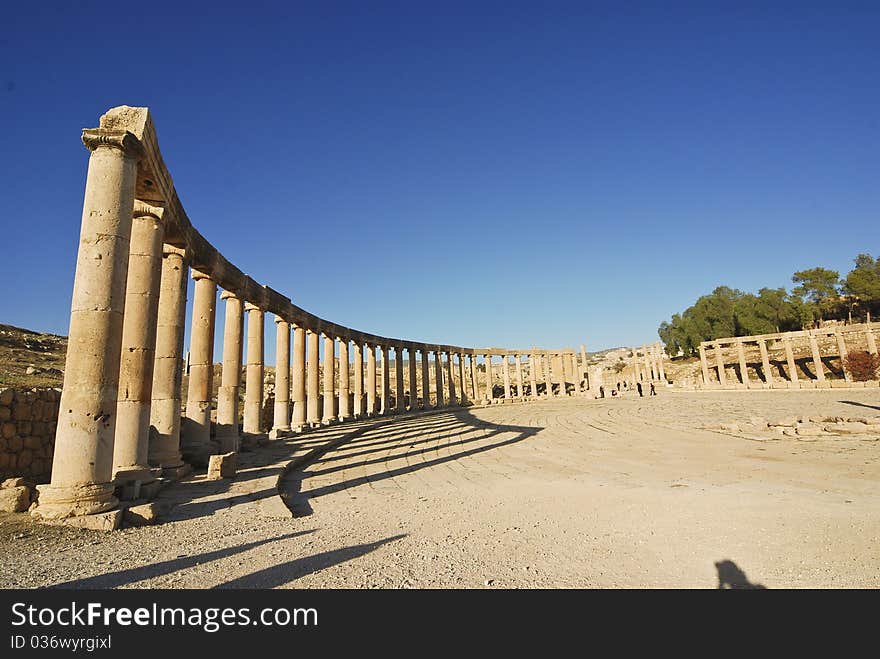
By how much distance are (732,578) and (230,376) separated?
1510 cm

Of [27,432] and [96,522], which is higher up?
[27,432]

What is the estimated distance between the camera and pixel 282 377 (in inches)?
835

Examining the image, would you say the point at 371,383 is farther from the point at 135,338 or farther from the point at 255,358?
the point at 135,338

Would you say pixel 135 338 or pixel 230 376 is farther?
pixel 230 376

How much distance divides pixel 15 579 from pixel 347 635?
12.0 feet

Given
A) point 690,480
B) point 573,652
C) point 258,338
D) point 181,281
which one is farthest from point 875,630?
point 258,338

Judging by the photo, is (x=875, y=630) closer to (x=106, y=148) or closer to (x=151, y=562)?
(x=151, y=562)

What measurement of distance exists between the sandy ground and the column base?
0.29 meters

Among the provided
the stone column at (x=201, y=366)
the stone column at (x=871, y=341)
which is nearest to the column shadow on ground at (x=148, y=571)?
the stone column at (x=201, y=366)

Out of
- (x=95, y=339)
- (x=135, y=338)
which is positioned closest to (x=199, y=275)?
(x=135, y=338)

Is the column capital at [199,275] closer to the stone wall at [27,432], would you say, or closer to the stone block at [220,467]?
the stone wall at [27,432]

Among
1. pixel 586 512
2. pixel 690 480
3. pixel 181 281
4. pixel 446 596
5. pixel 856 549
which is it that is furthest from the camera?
pixel 181 281

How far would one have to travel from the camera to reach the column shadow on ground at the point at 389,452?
9773mm

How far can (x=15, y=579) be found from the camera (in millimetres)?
4566
